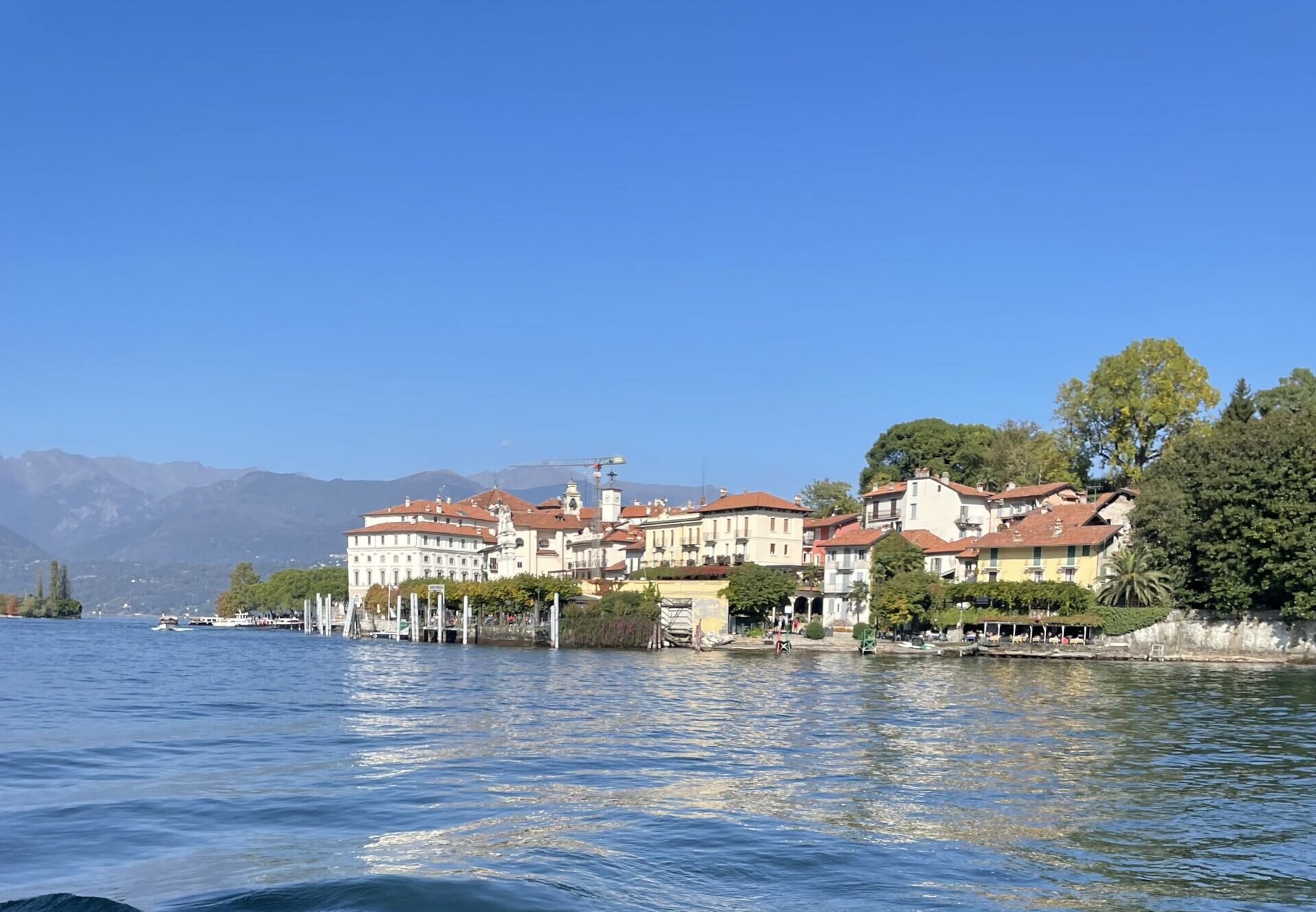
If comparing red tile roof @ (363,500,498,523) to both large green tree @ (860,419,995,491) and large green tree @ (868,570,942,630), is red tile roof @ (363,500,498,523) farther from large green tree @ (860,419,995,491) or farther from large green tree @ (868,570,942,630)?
large green tree @ (868,570,942,630)

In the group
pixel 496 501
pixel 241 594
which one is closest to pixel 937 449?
pixel 496 501

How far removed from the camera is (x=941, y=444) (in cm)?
10694

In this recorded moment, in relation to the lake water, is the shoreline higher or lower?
lower

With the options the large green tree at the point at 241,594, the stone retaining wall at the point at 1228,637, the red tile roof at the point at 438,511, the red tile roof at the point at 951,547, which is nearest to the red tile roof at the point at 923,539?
the red tile roof at the point at 951,547

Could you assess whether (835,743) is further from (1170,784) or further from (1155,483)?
(1155,483)

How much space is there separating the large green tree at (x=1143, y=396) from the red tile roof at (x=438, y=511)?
82.1m

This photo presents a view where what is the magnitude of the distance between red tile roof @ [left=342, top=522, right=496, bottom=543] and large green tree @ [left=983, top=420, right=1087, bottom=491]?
61.5 meters

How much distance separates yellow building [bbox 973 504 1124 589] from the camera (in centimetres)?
7694

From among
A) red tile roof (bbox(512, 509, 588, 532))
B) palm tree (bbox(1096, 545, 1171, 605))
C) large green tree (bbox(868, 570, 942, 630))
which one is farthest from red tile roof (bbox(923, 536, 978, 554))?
red tile roof (bbox(512, 509, 588, 532))

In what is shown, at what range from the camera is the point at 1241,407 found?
77062mm

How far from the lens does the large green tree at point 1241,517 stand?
6238cm

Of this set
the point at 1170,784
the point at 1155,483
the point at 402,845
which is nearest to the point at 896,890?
the point at 402,845

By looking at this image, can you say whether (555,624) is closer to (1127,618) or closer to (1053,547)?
(1053,547)

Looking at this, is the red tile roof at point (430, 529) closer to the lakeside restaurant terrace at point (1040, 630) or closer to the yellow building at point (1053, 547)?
the yellow building at point (1053, 547)
